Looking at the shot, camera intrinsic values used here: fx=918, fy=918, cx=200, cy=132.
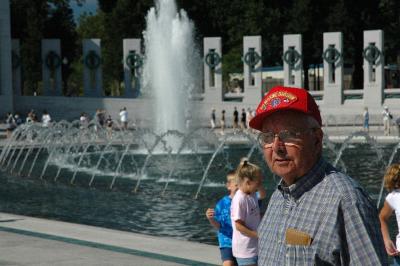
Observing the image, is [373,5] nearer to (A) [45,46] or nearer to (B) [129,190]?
(A) [45,46]

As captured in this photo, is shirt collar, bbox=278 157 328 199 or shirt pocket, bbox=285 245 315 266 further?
shirt collar, bbox=278 157 328 199

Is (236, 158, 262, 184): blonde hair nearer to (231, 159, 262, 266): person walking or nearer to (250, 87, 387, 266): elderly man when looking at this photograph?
(231, 159, 262, 266): person walking

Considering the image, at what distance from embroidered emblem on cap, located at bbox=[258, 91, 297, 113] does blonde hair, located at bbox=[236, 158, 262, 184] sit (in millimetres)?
3588

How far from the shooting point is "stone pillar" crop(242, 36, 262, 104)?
50.2 m

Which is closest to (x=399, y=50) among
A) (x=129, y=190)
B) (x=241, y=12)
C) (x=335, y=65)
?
(x=241, y=12)

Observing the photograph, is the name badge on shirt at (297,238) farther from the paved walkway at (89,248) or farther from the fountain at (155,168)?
the fountain at (155,168)

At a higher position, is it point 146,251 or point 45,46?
point 45,46

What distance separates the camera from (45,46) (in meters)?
53.1

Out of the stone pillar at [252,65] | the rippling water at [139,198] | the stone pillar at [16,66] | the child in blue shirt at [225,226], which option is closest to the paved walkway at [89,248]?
the rippling water at [139,198]

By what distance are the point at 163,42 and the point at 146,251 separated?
34.7 m

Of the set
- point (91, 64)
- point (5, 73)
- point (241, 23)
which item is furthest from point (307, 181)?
point (241, 23)

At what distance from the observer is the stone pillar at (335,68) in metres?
49.3

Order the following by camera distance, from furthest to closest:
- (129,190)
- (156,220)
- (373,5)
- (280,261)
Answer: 1. (373,5)
2. (129,190)
3. (156,220)
4. (280,261)

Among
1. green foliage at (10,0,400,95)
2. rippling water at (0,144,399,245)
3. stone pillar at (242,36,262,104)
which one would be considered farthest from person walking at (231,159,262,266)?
green foliage at (10,0,400,95)
